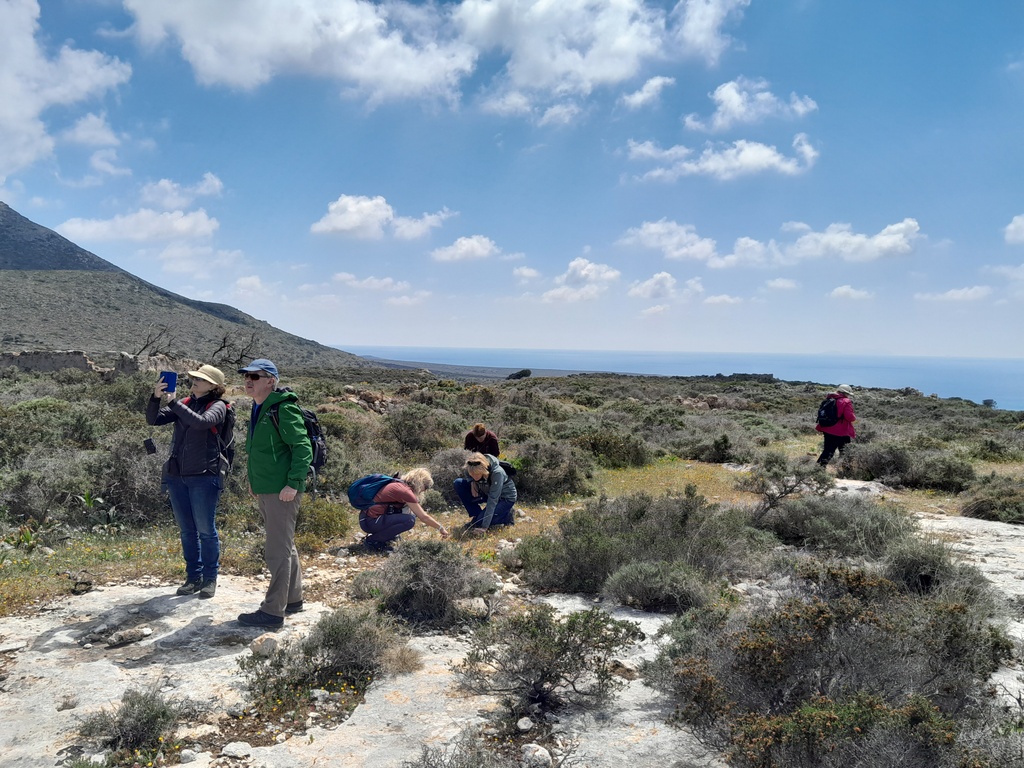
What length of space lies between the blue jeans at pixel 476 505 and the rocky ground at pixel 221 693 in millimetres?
2969

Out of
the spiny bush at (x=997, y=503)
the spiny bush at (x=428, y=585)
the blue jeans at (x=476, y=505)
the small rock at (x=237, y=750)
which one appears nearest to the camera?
the small rock at (x=237, y=750)

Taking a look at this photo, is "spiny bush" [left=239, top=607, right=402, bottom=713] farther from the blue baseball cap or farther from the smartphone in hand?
the smartphone in hand

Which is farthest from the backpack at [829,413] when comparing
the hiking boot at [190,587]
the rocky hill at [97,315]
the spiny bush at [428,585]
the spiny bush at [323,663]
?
the rocky hill at [97,315]

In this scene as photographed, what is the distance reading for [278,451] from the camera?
4.44 metres

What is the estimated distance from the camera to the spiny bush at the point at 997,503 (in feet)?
27.1

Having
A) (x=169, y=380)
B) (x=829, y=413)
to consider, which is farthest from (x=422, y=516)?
(x=829, y=413)

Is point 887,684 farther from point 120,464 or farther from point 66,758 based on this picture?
point 120,464

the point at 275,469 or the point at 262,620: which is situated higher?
the point at 275,469

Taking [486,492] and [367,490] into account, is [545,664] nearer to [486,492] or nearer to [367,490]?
[367,490]

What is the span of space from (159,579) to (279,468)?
1974mm

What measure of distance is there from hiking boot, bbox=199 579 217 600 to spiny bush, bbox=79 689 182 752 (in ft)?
5.62

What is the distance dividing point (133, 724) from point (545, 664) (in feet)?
7.16

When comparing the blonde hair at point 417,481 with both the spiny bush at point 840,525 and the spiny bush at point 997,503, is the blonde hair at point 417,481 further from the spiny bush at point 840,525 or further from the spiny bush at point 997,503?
the spiny bush at point 997,503

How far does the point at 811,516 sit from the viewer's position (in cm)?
742
